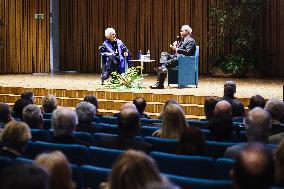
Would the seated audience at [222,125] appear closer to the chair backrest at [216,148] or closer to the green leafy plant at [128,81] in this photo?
the chair backrest at [216,148]

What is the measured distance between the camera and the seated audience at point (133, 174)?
8.24 ft

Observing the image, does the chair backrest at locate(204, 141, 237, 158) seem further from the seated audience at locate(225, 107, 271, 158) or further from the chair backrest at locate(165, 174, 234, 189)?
the chair backrest at locate(165, 174, 234, 189)

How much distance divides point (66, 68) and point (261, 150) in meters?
15.6

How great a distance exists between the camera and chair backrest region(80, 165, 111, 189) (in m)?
3.46

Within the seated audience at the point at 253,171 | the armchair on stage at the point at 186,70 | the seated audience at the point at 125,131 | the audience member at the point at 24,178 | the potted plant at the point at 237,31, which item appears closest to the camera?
the audience member at the point at 24,178

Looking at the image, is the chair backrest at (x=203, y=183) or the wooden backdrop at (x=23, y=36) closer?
the chair backrest at (x=203, y=183)

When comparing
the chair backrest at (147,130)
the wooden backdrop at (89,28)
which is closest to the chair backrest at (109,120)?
the chair backrest at (147,130)

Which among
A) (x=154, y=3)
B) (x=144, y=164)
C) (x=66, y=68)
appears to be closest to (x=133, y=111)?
(x=144, y=164)

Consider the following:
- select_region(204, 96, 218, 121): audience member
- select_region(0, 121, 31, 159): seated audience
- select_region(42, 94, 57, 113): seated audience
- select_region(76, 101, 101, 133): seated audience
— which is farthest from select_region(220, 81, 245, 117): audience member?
select_region(0, 121, 31, 159): seated audience

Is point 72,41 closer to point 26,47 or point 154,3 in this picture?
point 26,47

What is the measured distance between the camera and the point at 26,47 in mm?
17078

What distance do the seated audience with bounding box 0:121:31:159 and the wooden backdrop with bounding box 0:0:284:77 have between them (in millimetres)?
12159

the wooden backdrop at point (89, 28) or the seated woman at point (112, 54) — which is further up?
the wooden backdrop at point (89, 28)

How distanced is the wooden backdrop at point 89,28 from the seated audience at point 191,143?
11.8m
